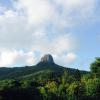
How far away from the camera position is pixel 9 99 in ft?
430

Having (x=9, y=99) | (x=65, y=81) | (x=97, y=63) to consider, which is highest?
(x=97, y=63)

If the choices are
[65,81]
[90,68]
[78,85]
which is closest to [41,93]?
[78,85]

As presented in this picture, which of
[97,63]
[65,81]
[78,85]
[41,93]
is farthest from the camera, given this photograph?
[97,63]

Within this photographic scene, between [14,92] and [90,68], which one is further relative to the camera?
[90,68]

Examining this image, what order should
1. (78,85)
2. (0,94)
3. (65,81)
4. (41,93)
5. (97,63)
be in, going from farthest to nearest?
1. (97,63)
2. (65,81)
3. (78,85)
4. (41,93)
5. (0,94)

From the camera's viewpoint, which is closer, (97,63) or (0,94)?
(0,94)

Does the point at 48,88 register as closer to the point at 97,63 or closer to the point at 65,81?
the point at 65,81

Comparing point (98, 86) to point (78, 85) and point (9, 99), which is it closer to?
point (78, 85)

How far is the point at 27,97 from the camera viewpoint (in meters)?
135

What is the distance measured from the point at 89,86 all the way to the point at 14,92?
30.4 metres

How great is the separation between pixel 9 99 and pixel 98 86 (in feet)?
124

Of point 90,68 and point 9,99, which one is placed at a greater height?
point 90,68

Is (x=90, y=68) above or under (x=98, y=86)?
above

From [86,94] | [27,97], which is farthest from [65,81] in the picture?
[27,97]
